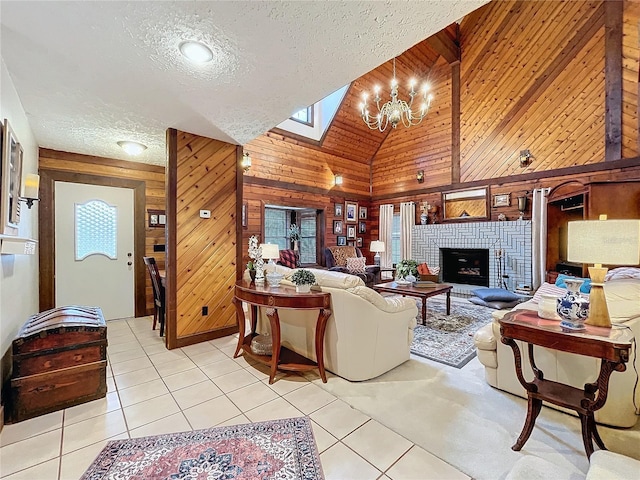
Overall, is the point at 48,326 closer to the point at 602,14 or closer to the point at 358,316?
the point at 358,316

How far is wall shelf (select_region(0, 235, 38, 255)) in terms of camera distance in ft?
5.91

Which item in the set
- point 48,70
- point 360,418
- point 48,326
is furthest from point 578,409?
point 48,70

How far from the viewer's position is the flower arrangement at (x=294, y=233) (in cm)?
757

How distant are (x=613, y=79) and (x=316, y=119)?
5.42 m

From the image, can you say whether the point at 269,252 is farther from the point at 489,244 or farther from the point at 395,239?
the point at 395,239

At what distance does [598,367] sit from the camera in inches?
72.1

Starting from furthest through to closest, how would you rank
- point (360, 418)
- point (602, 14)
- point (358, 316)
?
point (602, 14) < point (358, 316) < point (360, 418)

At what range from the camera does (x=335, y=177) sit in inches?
289

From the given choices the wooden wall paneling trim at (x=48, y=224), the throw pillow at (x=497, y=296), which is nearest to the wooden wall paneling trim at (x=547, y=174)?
the throw pillow at (x=497, y=296)

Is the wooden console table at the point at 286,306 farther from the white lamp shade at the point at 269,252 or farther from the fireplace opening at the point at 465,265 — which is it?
the fireplace opening at the point at 465,265

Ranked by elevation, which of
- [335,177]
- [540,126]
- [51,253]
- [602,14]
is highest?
[602,14]

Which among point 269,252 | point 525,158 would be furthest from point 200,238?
point 525,158

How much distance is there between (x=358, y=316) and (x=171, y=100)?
8.15ft

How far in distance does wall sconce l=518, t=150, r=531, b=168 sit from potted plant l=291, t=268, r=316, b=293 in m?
5.49
